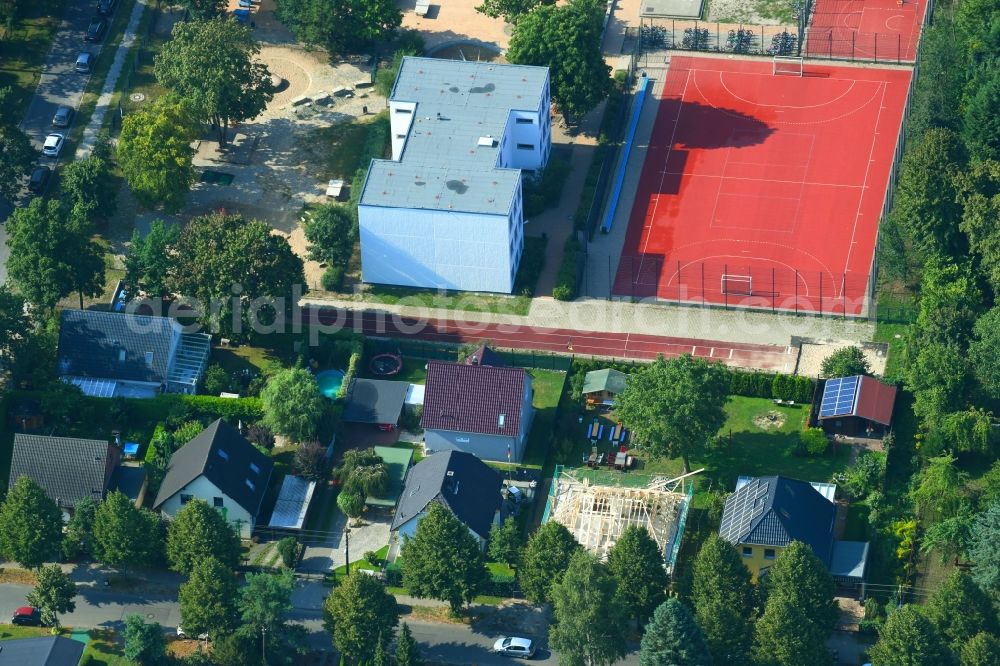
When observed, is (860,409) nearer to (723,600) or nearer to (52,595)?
(723,600)

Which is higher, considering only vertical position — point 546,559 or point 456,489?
point 456,489

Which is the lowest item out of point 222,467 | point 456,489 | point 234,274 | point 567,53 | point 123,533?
point 123,533

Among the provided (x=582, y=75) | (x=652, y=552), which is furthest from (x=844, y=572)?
(x=582, y=75)

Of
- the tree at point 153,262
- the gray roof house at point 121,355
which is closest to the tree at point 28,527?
the gray roof house at point 121,355

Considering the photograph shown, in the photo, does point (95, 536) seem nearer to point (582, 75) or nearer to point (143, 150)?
point (143, 150)

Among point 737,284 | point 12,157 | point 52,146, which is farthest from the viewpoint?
point 52,146

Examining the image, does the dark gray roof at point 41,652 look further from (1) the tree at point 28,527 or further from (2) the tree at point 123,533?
(2) the tree at point 123,533

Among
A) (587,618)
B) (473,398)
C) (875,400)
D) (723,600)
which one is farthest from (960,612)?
(473,398)
